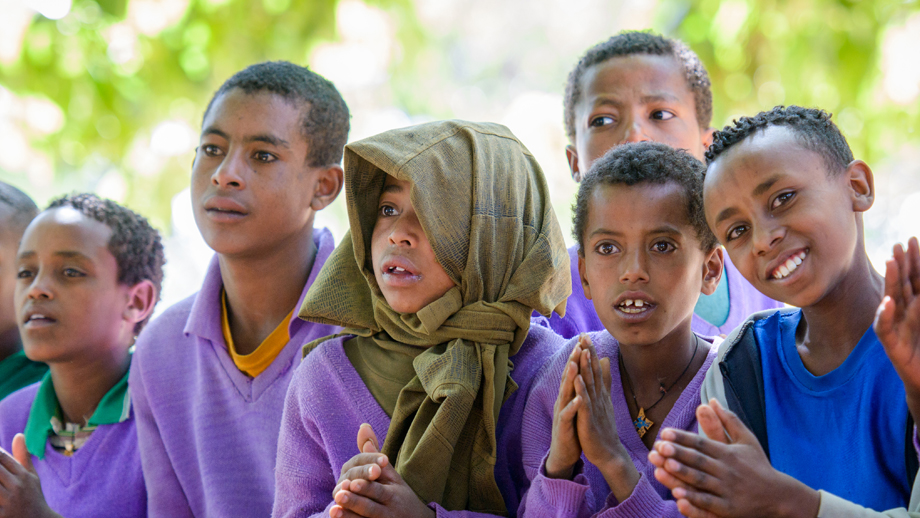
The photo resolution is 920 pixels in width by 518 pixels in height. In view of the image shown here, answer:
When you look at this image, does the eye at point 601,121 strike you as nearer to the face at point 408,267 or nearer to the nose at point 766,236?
the face at point 408,267

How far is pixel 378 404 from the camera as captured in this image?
2.16 meters

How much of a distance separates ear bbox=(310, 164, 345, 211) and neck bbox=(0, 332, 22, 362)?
1.62 metres

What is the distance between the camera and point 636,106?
282 cm

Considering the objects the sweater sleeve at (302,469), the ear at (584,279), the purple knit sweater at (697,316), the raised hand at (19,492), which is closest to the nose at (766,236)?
the ear at (584,279)

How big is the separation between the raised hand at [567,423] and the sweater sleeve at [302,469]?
640 millimetres

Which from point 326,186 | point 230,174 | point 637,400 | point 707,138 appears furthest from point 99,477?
point 707,138

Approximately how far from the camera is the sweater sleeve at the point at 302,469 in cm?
214

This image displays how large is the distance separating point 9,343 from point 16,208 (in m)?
0.59

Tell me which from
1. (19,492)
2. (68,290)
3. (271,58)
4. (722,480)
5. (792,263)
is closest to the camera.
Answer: (722,480)

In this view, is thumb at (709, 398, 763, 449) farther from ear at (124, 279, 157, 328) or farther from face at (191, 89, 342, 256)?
ear at (124, 279, 157, 328)

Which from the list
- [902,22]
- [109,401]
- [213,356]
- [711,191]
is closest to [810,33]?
[902,22]

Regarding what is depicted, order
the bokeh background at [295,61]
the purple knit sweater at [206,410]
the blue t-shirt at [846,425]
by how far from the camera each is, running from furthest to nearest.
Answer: the bokeh background at [295,61], the purple knit sweater at [206,410], the blue t-shirt at [846,425]

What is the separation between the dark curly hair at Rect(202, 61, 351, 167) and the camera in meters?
2.83

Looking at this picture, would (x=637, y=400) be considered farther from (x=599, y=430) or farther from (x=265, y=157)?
(x=265, y=157)
